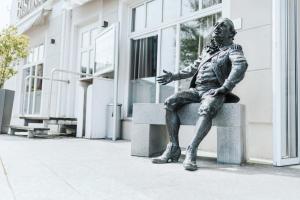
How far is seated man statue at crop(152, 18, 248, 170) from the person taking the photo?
9.09 ft

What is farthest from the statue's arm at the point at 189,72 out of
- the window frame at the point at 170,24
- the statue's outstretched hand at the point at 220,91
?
the window frame at the point at 170,24

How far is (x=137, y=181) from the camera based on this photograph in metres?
2.11

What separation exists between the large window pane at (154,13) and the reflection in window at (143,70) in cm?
29

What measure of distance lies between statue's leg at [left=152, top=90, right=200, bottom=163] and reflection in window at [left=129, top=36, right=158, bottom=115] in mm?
2451

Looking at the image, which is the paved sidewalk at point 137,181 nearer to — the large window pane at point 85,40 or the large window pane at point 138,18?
the large window pane at point 138,18

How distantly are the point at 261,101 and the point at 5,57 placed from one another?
6.14 meters

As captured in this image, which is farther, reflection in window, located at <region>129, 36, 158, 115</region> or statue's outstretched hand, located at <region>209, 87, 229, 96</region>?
reflection in window, located at <region>129, 36, 158, 115</region>

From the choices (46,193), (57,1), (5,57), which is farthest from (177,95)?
(57,1)

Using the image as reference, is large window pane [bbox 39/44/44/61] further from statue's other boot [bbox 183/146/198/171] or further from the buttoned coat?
statue's other boot [bbox 183/146/198/171]

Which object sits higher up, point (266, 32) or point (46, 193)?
point (266, 32)

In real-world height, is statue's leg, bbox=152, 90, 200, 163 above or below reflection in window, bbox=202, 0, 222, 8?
below

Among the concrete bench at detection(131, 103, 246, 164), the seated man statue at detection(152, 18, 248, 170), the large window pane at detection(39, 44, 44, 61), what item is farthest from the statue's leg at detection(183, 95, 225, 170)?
the large window pane at detection(39, 44, 44, 61)

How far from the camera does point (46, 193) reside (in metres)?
1.72

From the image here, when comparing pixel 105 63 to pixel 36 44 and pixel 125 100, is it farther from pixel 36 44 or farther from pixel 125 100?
pixel 36 44
